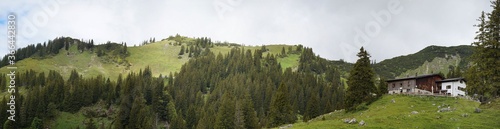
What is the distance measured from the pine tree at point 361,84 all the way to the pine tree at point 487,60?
80.5 feet

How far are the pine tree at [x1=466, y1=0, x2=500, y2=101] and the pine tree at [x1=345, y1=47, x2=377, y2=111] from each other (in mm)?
24533

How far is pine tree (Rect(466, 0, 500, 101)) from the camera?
47281 mm

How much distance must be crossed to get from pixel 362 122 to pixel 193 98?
502 ft

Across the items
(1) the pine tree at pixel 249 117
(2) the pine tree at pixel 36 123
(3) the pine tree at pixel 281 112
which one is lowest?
(2) the pine tree at pixel 36 123

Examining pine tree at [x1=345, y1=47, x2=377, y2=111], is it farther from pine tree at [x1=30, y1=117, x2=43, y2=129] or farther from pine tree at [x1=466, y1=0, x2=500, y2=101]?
pine tree at [x1=30, y1=117, x2=43, y2=129]

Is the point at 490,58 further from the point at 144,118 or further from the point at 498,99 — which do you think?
the point at 144,118

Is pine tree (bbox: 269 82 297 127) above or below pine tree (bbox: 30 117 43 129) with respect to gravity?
above

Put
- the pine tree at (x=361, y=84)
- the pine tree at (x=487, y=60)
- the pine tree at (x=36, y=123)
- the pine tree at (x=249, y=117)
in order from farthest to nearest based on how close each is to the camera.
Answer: the pine tree at (x=36, y=123) < the pine tree at (x=249, y=117) < the pine tree at (x=361, y=84) < the pine tree at (x=487, y=60)

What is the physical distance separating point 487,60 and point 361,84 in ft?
90.5

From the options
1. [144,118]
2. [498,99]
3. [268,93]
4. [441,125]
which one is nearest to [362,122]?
[441,125]

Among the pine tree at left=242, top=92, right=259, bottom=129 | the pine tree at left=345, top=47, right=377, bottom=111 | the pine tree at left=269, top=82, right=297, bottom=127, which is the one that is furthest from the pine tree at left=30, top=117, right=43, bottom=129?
the pine tree at left=345, top=47, right=377, bottom=111

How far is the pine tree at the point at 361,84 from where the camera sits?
73000mm

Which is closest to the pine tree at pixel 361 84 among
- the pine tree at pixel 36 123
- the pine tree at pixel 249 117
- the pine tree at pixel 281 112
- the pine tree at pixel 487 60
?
the pine tree at pixel 281 112

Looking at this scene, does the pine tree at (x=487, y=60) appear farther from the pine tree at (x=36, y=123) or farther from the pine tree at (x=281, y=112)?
the pine tree at (x=36, y=123)
